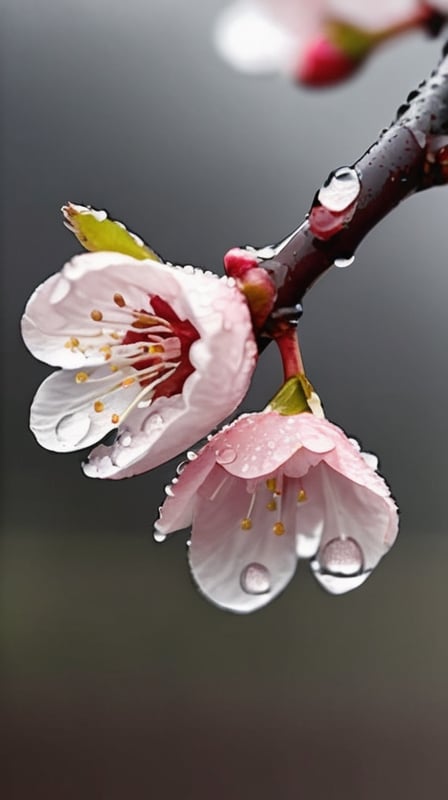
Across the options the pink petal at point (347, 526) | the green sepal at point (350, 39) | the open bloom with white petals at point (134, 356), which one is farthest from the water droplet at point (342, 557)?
the green sepal at point (350, 39)

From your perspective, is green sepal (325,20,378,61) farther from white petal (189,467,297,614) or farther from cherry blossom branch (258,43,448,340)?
white petal (189,467,297,614)

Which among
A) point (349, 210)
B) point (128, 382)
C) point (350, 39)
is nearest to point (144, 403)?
point (128, 382)

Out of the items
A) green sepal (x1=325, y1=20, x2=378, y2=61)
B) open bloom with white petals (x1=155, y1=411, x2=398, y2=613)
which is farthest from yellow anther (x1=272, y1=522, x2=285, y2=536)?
green sepal (x1=325, y1=20, x2=378, y2=61)

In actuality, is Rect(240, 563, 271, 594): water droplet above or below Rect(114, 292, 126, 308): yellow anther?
below

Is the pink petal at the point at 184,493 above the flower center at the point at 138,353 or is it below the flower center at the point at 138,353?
below

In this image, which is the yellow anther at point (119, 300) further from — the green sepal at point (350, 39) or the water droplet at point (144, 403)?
the green sepal at point (350, 39)

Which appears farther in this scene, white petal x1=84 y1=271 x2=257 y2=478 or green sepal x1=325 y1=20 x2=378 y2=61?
green sepal x1=325 y1=20 x2=378 y2=61

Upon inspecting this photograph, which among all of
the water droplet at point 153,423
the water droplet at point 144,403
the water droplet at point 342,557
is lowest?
the water droplet at point 342,557

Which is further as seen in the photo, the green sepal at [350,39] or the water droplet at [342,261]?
the green sepal at [350,39]

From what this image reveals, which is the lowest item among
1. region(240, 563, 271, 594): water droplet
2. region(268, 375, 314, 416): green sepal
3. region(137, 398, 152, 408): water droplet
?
region(240, 563, 271, 594): water droplet
